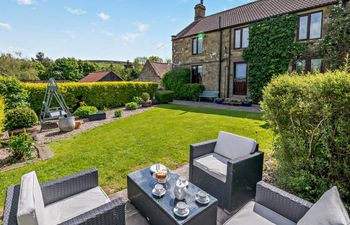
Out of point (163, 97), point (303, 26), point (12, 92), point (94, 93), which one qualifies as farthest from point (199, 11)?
point (12, 92)

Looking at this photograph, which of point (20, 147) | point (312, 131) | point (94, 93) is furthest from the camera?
point (94, 93)

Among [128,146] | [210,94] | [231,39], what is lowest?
[128,146]

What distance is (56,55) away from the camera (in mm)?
43938

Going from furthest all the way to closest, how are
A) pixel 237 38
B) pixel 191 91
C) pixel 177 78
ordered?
pixel 177 78 < pixel 191 91 < pixel 237 38

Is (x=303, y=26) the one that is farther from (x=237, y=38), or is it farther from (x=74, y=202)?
(x=74, y=202)

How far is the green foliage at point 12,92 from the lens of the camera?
326 inches

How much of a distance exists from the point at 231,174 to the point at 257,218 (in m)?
0.67

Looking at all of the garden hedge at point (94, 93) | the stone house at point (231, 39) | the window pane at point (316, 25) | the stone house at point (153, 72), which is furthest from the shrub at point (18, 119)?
the stone house at point (153, 72)

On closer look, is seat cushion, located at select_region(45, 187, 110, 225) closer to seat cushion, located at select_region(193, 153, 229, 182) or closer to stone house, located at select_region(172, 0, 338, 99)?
seat cushion, located at select_region(193, 153, 229, 182)

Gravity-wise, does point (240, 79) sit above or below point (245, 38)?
below

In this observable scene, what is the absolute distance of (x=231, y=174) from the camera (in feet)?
9.00

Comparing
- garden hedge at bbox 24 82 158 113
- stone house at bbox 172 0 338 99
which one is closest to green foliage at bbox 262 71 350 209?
stone house at bbox 172 0 338 99

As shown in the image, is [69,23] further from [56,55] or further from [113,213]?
[56,55]

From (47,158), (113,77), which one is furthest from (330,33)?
(113,77)
